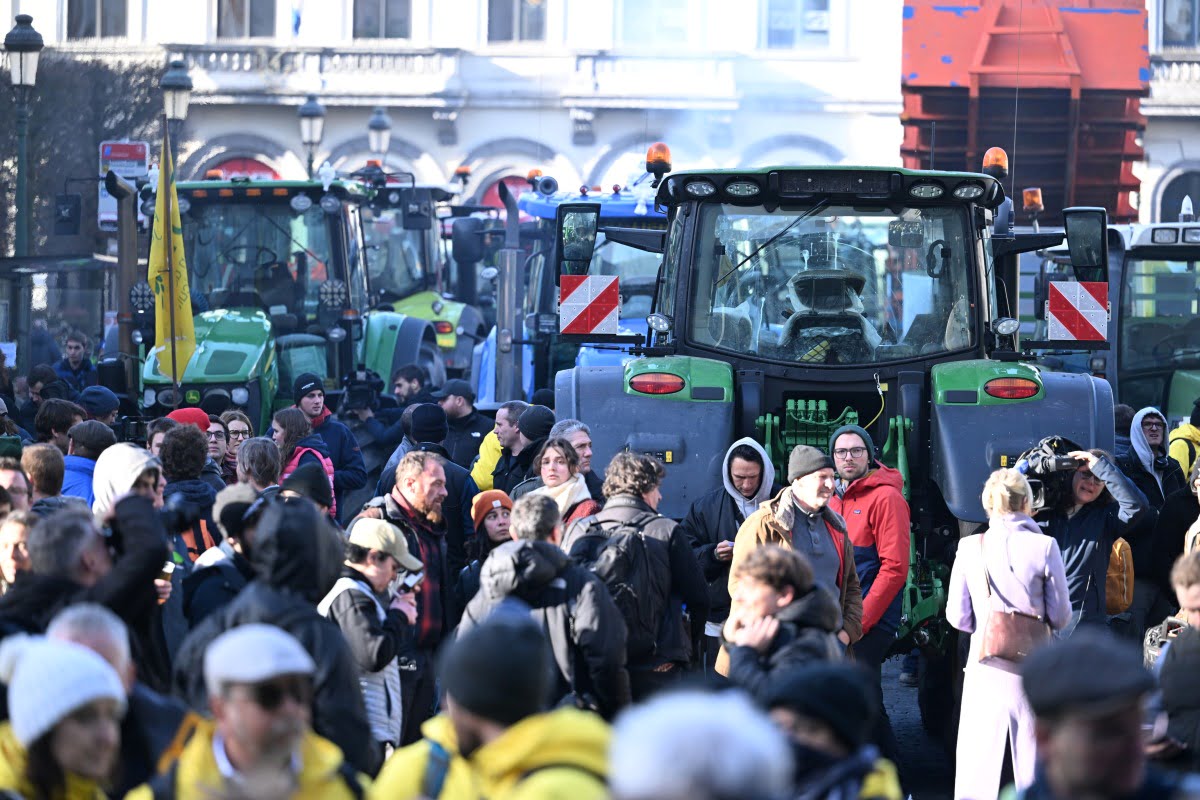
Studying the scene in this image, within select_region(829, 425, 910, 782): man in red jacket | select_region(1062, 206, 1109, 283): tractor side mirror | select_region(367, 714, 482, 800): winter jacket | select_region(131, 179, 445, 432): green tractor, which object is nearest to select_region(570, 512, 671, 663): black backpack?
select_region(829, 425, 910, 782): man in red jacket

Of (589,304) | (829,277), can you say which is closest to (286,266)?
(589,304)

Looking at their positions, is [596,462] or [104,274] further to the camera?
[104,274]

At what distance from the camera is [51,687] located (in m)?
4.17

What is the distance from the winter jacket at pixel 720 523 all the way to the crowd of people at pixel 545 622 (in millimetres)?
12

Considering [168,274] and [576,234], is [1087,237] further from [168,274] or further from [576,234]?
[168,274]

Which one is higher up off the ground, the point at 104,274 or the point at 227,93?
the point at 227,93

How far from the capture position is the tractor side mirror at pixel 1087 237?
9.77m

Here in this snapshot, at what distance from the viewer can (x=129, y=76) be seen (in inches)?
1321

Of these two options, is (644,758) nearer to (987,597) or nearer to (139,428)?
(987,597)

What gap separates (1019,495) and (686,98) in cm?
3315

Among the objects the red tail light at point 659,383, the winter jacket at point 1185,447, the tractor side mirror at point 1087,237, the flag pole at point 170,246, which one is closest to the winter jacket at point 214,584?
the red tail light at point 659,383

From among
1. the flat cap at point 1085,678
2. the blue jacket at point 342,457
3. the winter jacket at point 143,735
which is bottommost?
the blue jacket at point 342,457

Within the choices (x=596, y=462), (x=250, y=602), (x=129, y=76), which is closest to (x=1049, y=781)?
(x=250, y=602)

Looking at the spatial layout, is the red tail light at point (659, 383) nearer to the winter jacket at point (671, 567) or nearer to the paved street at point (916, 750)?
the winter jacket at point (671, 567)
